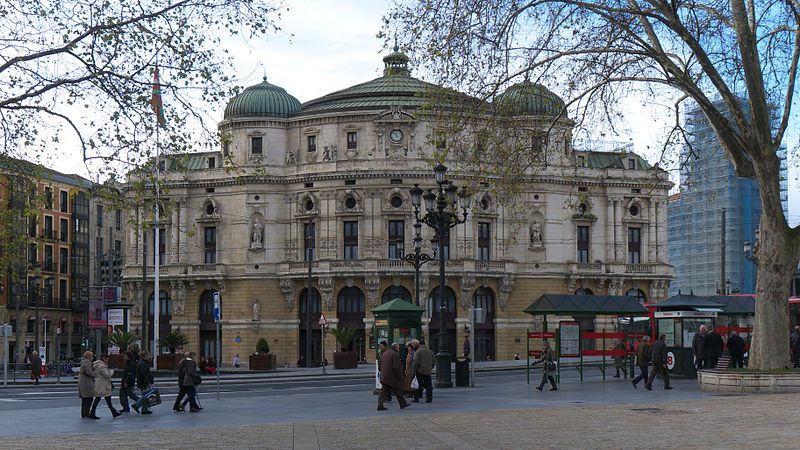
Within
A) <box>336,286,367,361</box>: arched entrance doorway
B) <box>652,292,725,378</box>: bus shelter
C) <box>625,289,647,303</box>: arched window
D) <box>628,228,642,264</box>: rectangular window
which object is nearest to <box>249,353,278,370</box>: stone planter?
<box>336,286,367,361</box>: arched entrance doorway

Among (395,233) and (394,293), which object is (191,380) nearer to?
(394,293)

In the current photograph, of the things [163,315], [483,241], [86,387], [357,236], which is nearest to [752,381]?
[86,387]

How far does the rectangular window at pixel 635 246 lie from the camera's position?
85.6 metres

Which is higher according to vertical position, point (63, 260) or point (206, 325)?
point (63, 260)

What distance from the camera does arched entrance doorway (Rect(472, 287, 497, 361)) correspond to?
8031 cm

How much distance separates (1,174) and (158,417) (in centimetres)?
750

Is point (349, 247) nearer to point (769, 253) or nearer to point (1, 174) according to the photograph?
point (769, 253)

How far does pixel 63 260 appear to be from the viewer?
98.8m

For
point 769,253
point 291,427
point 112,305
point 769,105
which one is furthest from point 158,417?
point 112,305

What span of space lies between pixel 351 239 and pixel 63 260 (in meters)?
31.0

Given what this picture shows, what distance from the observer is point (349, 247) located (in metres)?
79.9

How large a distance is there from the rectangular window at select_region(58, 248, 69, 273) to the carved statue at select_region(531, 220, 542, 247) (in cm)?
3979

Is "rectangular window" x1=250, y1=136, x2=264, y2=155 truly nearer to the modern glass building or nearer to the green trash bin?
the green trash bin

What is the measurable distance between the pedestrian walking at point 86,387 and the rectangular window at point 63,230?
72.0 m
